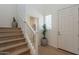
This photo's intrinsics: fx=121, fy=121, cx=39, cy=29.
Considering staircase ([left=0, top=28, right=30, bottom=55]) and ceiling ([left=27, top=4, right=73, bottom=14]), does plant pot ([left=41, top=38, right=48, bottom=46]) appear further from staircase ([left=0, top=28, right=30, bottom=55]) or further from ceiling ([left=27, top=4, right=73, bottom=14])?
ceiling ([left=27, top=4, right=73, bottom=14])

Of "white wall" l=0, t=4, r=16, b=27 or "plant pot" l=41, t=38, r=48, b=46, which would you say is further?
"plant pot" l=41, t=38, r=48, b=46

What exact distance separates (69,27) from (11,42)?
1083 millimetres

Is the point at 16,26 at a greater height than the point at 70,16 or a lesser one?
lesser

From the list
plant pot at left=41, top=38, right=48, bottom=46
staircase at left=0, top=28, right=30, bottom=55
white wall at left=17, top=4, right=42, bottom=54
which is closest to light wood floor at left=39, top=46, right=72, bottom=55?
plant pot at left=41, top=38, right=48, bottom=46

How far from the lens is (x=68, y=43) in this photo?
7.43 feet

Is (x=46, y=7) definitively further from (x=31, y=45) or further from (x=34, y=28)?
(x=31, y=45)

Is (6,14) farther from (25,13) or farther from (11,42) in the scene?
(11,42)

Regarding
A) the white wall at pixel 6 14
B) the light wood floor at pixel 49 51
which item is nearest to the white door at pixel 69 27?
the light wood floor at pixel 49 51

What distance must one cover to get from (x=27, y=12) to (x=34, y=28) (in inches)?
12.4

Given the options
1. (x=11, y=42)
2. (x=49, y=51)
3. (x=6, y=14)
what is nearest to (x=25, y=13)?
(x=6, y=14)

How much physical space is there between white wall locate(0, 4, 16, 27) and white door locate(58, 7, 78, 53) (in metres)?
0.86

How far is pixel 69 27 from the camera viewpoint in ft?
7.06

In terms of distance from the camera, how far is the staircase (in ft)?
6.79
